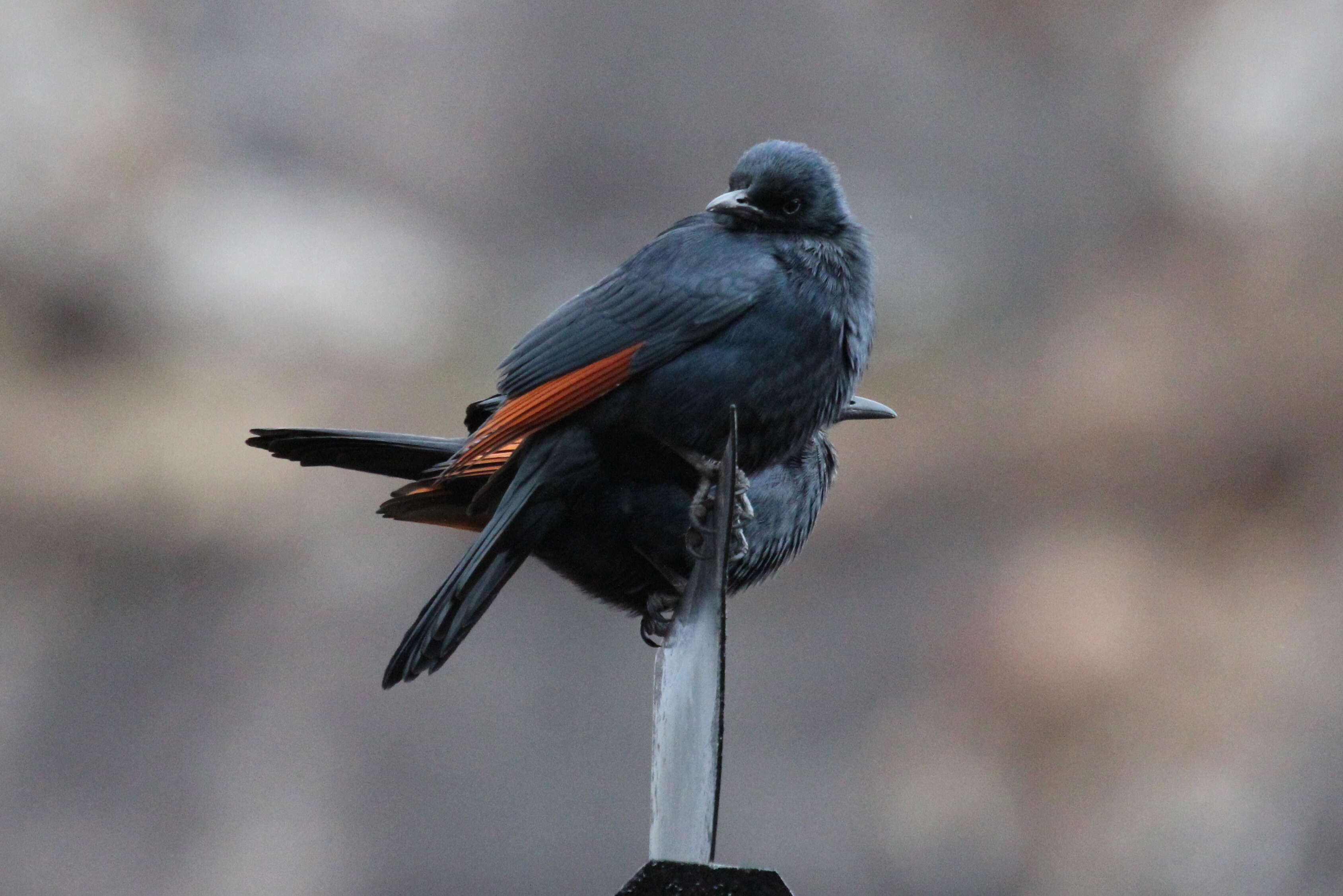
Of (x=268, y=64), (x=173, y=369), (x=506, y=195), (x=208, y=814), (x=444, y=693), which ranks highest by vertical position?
(x=268, y=64)

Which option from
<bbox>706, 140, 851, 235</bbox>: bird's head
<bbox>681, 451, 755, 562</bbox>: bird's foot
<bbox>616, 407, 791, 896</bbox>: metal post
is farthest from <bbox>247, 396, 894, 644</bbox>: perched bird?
<bbox>616, 407, 791, 896</bbox>: metal post

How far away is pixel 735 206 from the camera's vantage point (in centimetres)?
288

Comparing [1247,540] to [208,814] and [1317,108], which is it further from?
[208,814]

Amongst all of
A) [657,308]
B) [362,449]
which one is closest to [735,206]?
[657,308]

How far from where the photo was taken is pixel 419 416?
25.3 ft

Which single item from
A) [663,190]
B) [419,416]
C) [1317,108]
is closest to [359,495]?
[419,416]

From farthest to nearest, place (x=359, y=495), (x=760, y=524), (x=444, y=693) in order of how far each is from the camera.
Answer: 1. (x=359, y=495)
2. (x=444, y=693)
3. (x=760, y=524)

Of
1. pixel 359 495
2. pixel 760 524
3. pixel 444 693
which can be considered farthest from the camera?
pixel 359 495

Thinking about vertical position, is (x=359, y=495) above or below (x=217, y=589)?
above

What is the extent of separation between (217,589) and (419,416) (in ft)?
4.63

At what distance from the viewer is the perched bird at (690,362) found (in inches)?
109

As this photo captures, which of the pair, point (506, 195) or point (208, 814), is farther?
point (506, 195)

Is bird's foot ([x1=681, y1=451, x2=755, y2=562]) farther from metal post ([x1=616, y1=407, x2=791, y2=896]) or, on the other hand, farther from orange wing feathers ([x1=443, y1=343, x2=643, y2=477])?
metal post ([x1=616, y1=407, x2=791, y2=896])

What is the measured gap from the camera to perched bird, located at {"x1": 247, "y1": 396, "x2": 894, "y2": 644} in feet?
9.50
